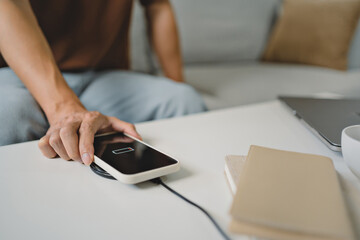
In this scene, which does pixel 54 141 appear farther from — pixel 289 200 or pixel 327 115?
pixel 327 115

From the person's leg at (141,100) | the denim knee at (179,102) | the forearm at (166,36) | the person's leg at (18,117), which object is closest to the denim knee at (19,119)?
the person's leg at (18,117)

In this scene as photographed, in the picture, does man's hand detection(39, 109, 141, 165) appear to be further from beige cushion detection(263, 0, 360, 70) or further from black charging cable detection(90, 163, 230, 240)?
beige cushion detection(263, 0, 360, 70)

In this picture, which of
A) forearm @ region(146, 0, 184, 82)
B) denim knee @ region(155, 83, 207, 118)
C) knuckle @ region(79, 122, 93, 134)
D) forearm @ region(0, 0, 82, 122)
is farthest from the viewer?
forearm @ region(146, 0, 184, 82)

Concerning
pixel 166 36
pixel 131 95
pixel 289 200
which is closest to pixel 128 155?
pixel 289 200

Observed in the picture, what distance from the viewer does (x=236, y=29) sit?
5.84 feet

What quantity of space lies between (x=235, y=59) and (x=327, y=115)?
1232 mm

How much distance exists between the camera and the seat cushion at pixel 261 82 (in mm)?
1282

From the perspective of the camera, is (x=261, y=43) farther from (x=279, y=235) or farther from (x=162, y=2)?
(x=279, y=235)

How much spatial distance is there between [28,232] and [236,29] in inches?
64.6

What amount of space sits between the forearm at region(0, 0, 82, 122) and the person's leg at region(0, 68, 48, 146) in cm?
3

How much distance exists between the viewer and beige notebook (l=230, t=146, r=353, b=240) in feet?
0.98

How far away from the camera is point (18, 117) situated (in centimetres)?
63

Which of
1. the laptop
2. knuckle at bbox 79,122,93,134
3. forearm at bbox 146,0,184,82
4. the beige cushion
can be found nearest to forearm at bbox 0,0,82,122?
knuckle at bbox 79,122,93,134

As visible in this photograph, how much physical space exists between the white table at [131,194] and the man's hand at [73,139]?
2 cm
